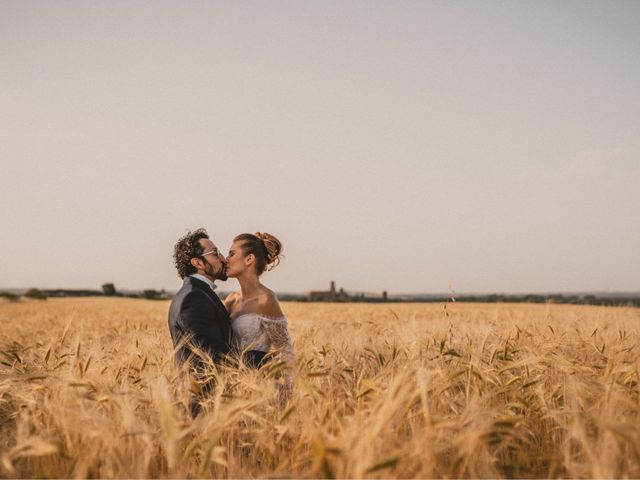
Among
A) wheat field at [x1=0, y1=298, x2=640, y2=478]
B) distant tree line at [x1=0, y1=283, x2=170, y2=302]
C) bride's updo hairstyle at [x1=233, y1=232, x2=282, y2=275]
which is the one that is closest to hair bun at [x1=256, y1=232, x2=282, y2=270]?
bride's updo hairstyle at [x1=233, y1=232, x2=282, y2=275]

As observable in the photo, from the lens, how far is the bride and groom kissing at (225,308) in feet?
11.6

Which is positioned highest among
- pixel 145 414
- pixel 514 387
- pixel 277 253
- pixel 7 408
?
pixel 277 253

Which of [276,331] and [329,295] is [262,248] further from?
[329,295]

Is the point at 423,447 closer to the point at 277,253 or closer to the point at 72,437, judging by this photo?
the point at 72,437

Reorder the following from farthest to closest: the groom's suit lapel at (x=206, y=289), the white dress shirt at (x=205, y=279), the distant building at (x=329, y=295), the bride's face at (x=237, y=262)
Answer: the distant building at (x=329, y=295) → the bride's face at (x=237, y=262) → the white dress shirt at (x=205, y=279) → the groom's suit lapel at (x=206, y=289)

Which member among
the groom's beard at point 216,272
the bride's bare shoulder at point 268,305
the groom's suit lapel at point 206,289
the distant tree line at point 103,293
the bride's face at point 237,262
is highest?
the bride's face at point 237,262

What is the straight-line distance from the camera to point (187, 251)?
169 inches

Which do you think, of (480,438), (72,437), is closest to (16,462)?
(72,437)

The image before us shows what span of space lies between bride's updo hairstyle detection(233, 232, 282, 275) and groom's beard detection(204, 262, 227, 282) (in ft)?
1.06

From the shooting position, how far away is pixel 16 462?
205 centimetres

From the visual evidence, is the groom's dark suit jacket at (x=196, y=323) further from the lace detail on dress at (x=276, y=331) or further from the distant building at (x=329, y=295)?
the distant building at (x=329, y=295)

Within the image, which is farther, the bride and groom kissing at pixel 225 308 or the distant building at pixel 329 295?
the distant building at pixel 329 295

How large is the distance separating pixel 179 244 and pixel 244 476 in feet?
9.49

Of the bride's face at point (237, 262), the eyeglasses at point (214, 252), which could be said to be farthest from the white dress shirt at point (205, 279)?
the bride's face at point (237, 262)
